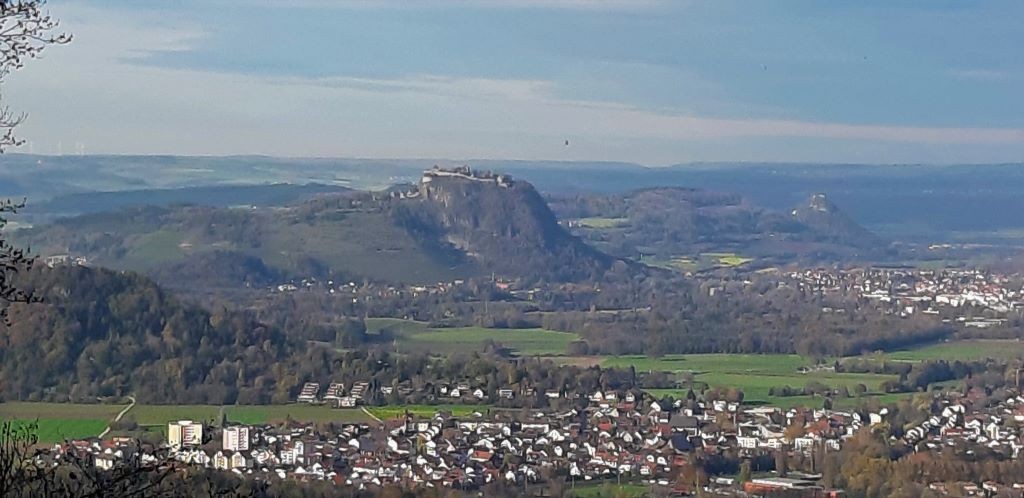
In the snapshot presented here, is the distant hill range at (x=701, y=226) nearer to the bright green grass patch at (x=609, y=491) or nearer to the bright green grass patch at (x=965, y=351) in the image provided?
the bright green grass patch at (x=965, y=351)

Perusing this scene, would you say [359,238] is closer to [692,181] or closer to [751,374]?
[751,374]

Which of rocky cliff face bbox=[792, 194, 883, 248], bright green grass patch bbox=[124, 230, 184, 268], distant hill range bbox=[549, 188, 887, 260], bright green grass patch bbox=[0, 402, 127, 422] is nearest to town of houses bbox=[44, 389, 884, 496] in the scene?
bright green grass patch bbox=[0, 402, 127, 422]

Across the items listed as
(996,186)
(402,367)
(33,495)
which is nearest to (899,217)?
(996,186)

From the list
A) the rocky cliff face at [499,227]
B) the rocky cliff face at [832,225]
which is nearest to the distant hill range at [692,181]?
the rocky cliff face at [832,225]

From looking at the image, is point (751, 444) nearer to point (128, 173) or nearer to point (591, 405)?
point (591, 405)

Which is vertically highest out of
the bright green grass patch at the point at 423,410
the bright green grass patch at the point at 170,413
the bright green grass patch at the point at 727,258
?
the bright green grass patch at the point at 170,413

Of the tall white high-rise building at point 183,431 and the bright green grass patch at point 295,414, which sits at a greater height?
the tall white high-rise building at point 183,431

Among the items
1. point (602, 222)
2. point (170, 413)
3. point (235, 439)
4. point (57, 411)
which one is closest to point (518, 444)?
point (235, 439)
